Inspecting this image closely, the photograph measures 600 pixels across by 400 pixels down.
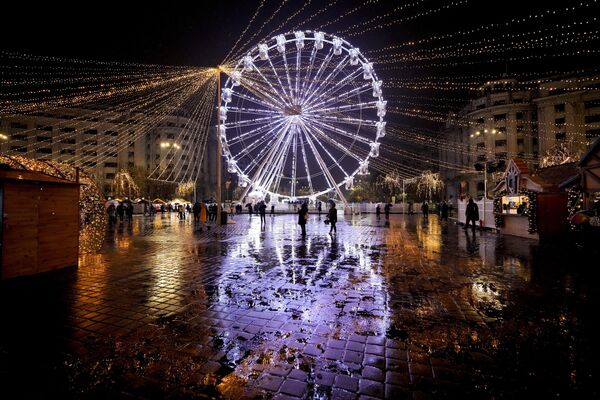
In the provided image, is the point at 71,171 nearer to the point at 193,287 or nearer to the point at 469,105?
the point at 193,287

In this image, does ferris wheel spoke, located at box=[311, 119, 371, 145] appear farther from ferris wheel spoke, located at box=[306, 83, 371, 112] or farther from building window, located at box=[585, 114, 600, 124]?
building window, located at box=[585, 114, 600, 124]

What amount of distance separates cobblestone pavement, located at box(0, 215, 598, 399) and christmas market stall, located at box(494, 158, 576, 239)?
5.90 m

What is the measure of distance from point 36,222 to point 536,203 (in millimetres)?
17205

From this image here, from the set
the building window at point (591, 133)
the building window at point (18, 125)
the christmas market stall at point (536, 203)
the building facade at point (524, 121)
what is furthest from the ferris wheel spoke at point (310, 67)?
the building window at point (18, 125)

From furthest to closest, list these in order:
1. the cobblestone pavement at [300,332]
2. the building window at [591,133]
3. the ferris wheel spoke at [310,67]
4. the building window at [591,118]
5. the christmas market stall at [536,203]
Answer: the building window at [591,118] → the building window at [591,133] → the ferris wheel spoke at [310,67] → the christmas market stall at [536,203] → the cobblestone pavement at [300,332]

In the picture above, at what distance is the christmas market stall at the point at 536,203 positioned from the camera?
12.9 m

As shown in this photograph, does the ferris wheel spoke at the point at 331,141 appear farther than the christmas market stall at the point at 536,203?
Yes

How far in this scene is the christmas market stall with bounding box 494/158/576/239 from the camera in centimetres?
1289

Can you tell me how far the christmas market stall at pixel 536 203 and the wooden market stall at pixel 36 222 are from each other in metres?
16.7

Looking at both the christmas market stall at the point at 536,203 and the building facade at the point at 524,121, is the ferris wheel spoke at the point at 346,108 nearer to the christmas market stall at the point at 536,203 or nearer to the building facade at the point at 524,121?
the christmas market stall at the point at 536,203

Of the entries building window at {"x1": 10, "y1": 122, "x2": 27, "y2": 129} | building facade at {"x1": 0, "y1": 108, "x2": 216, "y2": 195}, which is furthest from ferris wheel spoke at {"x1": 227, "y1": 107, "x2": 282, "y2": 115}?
building window at {"x1": 10, "y1": 122, "x2": 27, "y2": 129}

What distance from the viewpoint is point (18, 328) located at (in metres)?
4.04

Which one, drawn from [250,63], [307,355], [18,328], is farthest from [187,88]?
[307,355]

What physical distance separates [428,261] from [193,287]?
6222 mm
